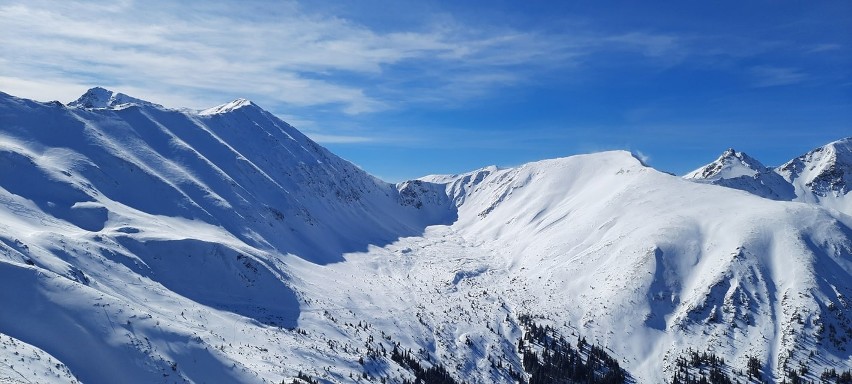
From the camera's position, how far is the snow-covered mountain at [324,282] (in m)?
80.5

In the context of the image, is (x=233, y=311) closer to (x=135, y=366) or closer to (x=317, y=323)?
(x=317, y=323)

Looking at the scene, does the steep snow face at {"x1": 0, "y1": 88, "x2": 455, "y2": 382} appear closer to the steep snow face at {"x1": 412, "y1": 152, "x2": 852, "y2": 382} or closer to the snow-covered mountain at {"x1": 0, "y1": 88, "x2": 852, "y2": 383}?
the snow-covered mountain at {"x1": 0, "y1": 88, "x2": 852, "y2": 383}

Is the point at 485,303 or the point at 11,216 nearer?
the point at 11,216

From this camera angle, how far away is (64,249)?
96.6 metres

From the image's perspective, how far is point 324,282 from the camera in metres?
146

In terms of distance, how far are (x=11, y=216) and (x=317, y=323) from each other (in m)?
62.8

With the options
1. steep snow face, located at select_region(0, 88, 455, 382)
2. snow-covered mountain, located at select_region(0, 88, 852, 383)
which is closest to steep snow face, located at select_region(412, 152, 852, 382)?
snow-covered mountain, located at select_region(0, 88, 852, 383)

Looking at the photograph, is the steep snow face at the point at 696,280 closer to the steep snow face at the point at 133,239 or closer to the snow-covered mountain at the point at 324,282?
the snow-covered mountain at the point at 324,282

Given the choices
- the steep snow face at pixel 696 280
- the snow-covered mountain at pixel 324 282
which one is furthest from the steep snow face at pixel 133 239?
the steep snow face at pixel 696 280

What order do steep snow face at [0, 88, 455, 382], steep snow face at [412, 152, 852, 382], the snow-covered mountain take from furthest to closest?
steep snow face at [412, 152, 852, 382] < the snow-covered mountain < steep snow face at [0, 88, 455, 382]

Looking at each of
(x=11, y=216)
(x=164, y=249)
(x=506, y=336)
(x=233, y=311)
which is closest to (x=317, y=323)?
(x=233, y=311)

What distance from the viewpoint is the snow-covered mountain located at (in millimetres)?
80500

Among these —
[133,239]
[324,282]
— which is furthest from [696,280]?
[133,239]

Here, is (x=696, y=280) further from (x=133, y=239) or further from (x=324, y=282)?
(x=133, y=239)
